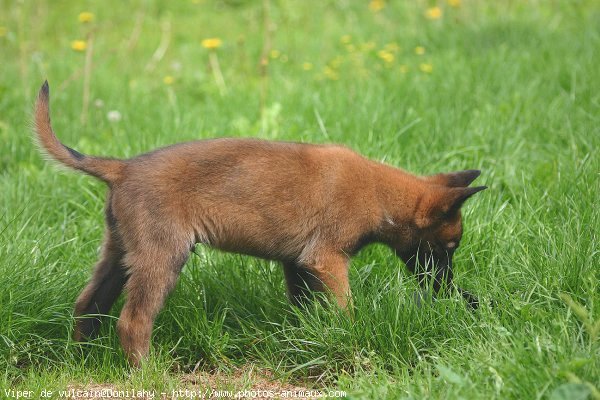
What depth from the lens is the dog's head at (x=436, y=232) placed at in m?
4.86

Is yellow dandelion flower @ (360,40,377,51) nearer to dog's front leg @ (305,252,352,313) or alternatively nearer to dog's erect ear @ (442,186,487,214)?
dog's erect ear @ (442,186,487,214)

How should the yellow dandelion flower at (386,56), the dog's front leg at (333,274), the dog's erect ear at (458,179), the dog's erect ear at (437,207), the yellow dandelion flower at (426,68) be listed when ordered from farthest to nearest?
the yellow dandelion flower at (386,56) → the yellow dandelion flower at (426,68) → the dog's erect ear at (458,179) → the dog's erect ear at (437,207) → the dog's front leg at (333,274)

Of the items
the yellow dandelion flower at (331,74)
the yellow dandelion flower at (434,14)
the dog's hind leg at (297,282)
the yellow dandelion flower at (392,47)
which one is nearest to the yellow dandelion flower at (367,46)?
the yellow dandelion flower at (392,47)

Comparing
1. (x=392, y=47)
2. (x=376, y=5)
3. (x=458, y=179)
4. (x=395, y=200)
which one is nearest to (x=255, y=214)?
(x=395, y=200)

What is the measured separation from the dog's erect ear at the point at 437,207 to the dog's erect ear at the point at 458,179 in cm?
13

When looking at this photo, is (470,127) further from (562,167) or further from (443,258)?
(443,258)

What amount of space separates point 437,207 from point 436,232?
170mm

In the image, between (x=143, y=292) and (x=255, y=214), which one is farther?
(x=255, y=214)

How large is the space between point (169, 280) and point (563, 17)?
24.6 feet

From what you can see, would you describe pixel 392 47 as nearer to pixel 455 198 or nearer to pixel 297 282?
pixel 455 198

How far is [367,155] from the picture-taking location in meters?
6.14

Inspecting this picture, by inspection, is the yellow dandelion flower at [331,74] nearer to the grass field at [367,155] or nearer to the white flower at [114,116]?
the grass field at [367,155]

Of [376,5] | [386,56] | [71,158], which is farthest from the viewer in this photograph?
[376,5]

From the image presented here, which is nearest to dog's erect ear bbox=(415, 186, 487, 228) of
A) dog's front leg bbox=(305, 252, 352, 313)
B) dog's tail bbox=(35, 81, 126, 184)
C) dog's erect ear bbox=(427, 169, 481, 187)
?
dog's erect ear bbox=(427, 169, 481, 187)
